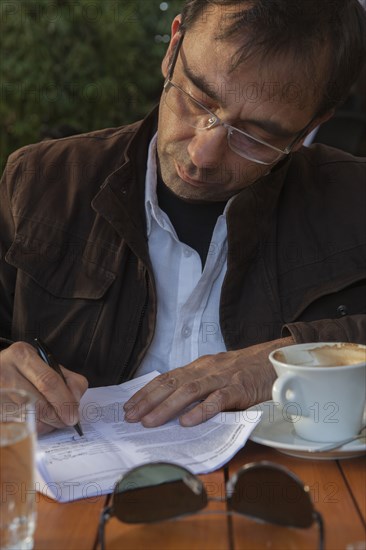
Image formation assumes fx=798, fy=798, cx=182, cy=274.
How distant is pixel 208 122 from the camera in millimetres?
1681

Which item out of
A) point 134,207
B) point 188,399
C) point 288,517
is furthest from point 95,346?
point 288,517

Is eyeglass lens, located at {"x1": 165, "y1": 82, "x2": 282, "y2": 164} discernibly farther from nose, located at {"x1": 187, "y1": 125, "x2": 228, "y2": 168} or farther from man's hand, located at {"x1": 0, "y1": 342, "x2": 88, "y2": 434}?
man's hand, located at {"x1": 0, "y1": 342, "x2": 88, "y2": 434}

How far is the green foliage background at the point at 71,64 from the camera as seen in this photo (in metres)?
5.39

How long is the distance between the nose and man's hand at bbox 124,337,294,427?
415 mm

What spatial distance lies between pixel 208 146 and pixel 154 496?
85cm

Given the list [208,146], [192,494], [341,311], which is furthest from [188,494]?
[341,311]

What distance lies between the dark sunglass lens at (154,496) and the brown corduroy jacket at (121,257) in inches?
30.2

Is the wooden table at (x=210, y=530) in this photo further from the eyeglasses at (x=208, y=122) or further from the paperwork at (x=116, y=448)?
the eyeglasses at (x=208, y=122)

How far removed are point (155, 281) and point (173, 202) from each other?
0.71ft

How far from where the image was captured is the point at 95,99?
18.3 ft

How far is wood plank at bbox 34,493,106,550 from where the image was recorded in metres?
0.99

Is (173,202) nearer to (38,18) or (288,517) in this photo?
(288,517)

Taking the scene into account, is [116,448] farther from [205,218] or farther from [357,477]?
[205,218]

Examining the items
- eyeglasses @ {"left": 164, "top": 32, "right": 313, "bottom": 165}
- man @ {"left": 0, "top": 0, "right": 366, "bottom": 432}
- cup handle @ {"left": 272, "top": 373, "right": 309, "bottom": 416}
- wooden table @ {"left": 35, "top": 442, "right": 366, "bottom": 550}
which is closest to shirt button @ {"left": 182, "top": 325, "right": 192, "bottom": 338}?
man @ {"left": 0, "top": 0, "right": 366, "bottom": 432}
